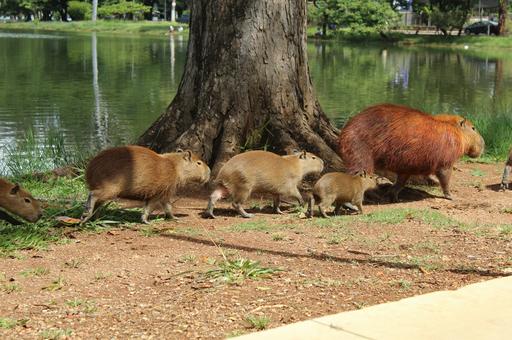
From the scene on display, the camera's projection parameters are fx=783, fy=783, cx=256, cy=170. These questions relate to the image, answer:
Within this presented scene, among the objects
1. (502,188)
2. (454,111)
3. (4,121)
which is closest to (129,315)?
(502,188)

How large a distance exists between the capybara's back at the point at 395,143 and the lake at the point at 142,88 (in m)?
4.39

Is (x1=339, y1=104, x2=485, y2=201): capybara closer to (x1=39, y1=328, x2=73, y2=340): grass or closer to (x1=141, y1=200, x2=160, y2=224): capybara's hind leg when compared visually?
(x1=141, y1=200, x2=160, y2=224): capybara's hind leg

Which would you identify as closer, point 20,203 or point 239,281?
point 239,281

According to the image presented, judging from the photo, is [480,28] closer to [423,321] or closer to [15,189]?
[15,189]

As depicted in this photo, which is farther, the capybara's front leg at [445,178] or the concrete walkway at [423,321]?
the capybara's front leg at [445,178]

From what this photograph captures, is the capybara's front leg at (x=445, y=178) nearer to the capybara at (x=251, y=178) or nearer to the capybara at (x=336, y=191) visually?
the capybara at (x=336, y=191)

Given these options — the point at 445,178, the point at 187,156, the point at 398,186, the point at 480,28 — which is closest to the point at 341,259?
the point at 187,156

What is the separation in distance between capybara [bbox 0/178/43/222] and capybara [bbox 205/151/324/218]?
1616 millimetres

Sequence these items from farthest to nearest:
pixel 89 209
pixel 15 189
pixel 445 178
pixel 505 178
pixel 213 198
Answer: pixel 505 178, pixel 445 178, pixel 213 198, pixel 15 189, pixel 89 209

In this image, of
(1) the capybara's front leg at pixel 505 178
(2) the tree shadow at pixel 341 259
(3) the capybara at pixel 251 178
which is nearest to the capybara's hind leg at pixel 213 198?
(3) the capybara at pixel 251 178

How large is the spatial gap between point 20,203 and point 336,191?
2.96 meters

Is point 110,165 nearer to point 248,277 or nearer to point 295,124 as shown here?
point 248,277

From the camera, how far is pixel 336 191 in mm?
7613

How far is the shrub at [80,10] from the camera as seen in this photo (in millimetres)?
83875
